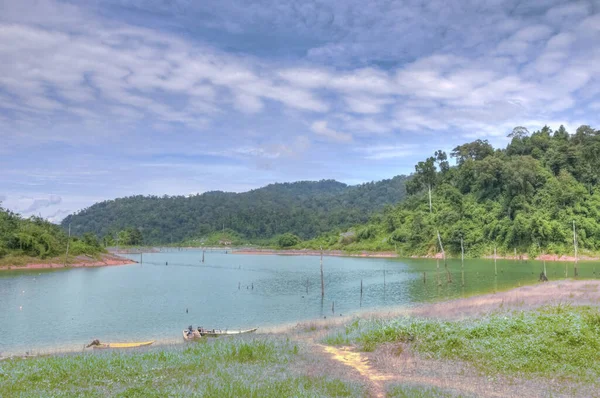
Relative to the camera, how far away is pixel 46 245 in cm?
7306

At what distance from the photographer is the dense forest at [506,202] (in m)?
70.0

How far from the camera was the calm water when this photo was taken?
27203 millimetres

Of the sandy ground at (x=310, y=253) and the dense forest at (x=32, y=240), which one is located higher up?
the dense forest at (x=32, y=240)

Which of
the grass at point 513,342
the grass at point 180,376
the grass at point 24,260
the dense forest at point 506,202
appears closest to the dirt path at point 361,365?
the grass at point 180,376

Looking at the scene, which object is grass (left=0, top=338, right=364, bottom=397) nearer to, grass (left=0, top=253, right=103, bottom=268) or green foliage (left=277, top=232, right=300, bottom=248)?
grass (left=0, top=253, right=103, bottom=268)

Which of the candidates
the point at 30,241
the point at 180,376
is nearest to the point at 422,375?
the point at 180,376

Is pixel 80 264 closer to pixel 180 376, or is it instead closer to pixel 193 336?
pixel 193 336

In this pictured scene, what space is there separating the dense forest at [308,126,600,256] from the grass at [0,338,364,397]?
216 feet

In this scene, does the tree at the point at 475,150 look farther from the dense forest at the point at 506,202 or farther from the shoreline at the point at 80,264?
the shoreline at the point at 80,264

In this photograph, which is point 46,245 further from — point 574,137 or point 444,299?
point 574,137

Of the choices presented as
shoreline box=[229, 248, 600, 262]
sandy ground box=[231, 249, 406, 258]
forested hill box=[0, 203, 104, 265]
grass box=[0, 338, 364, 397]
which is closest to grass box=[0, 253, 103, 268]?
forested hill box=[0, 203, 104, 265]

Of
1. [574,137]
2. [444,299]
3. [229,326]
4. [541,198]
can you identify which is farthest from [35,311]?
[574,137]

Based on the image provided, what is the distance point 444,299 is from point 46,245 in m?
66.8

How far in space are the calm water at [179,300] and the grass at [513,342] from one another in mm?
12986
